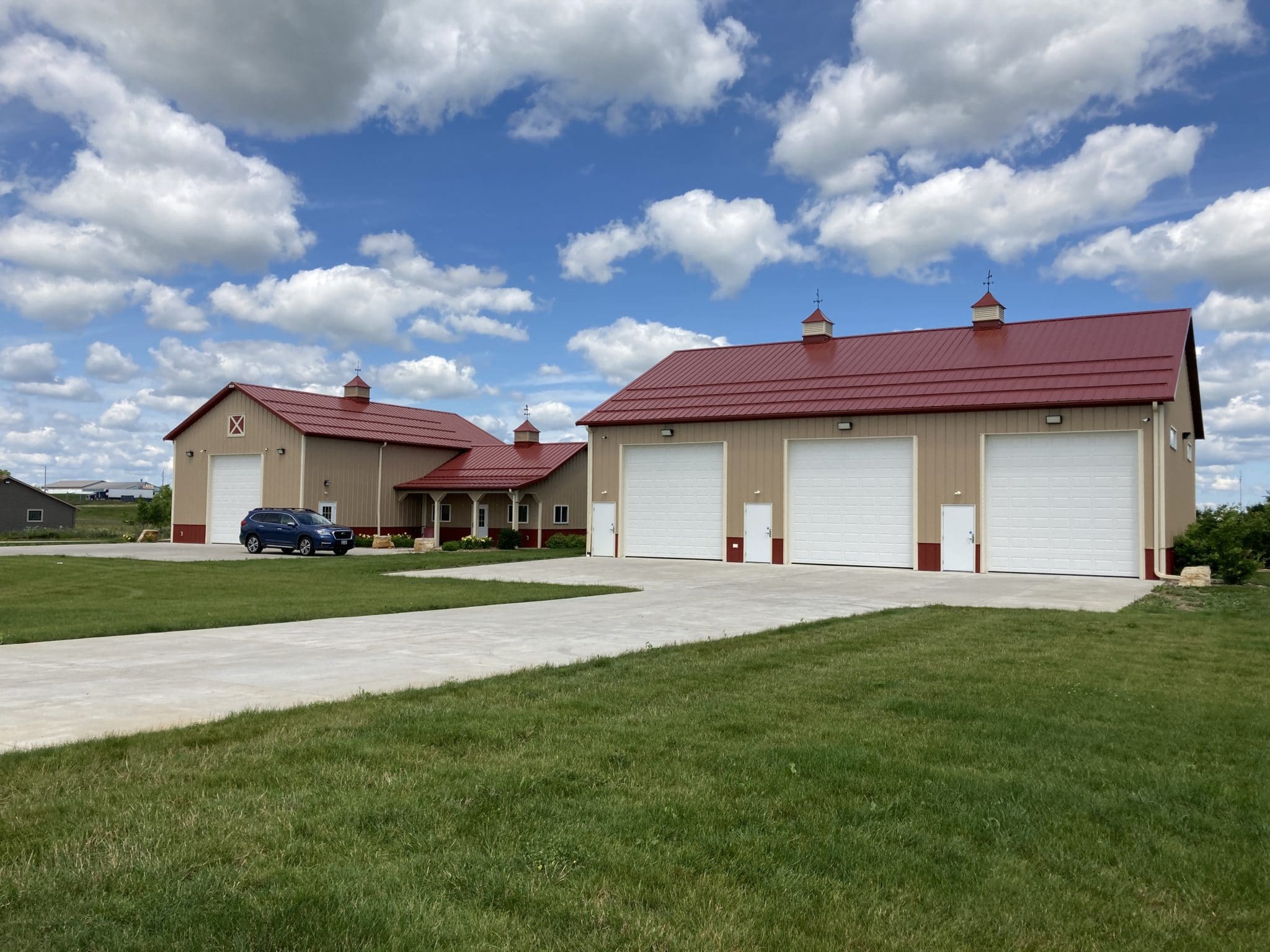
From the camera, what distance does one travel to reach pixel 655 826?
448 cm

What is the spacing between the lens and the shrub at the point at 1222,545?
22.7 m

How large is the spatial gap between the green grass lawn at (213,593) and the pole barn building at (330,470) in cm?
1149

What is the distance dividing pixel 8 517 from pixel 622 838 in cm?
7506

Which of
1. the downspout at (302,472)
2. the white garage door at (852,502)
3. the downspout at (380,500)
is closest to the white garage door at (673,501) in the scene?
the white garage door at (852,502)

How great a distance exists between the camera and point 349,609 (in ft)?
47.2

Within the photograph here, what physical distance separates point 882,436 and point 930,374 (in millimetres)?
2541

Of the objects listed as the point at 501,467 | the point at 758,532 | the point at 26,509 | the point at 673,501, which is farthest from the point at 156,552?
the point at 26,509

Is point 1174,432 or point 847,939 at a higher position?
point 1174,432

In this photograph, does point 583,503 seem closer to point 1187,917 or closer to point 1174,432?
point 1174,432

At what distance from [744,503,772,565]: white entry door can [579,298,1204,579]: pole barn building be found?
4 cm

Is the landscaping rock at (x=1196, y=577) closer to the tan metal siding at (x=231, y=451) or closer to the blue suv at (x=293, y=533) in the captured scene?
the blue suv at (x=293, y=533)

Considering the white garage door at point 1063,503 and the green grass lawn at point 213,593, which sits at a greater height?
the white garage door at point 1063,503

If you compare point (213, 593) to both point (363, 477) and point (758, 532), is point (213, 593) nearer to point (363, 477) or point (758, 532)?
point (758, 532)

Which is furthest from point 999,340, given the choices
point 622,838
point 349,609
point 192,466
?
point 192,466
